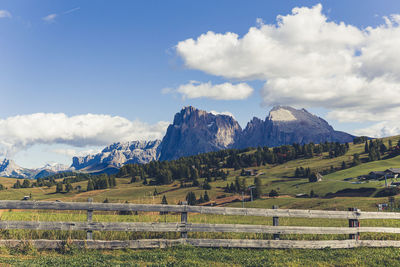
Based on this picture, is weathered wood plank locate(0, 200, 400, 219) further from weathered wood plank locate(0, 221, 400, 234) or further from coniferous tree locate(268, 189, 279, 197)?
coniferous tree locate(268, 189, 279, 197)

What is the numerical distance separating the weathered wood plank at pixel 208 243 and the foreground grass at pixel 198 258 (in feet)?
0.91

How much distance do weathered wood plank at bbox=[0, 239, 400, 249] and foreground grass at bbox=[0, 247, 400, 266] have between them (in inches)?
10.9

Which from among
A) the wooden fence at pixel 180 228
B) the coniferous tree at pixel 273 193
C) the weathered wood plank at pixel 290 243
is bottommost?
the coniferous tree at pixel 273 193

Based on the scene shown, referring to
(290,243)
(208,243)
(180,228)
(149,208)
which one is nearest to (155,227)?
(149,208)

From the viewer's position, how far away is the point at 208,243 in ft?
45.5

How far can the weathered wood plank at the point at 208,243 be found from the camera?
12.4 meters

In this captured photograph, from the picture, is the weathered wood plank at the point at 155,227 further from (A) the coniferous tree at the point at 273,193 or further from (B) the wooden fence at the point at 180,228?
(A) the coniferous tree at the point at 273,193

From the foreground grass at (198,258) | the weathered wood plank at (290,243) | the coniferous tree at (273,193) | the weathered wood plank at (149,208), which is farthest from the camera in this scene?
the coniferous tree at (273,193)

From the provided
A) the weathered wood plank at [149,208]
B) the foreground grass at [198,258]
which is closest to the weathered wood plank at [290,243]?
the foreground grass at [198,258]

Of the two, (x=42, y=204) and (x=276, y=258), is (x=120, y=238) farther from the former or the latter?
(x=276, y=258)

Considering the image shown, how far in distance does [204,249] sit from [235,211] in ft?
7.53

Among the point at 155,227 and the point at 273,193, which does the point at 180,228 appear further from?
the point at 273,193

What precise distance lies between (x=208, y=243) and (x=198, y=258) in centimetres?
189

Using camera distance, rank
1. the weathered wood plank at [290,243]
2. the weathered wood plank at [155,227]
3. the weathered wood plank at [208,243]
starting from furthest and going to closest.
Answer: the weathered wood plank at [290,243]
the weathered wood plank at [155,227]
the weathered wood plank at [208,243]
